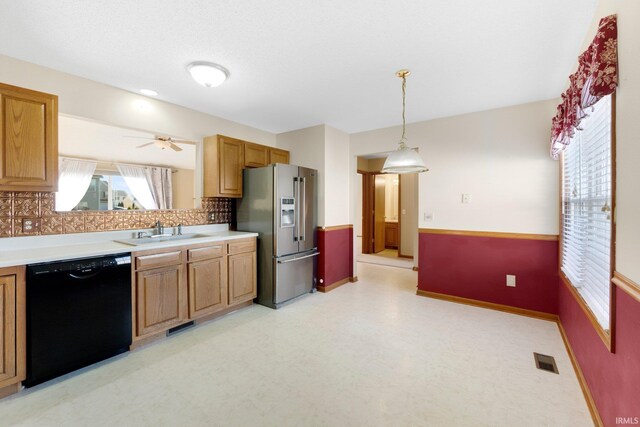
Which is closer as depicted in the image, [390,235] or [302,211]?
[302,211]

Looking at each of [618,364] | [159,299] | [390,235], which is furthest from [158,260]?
[390,235]

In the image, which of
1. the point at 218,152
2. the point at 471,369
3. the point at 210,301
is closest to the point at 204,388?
the point at 210,301

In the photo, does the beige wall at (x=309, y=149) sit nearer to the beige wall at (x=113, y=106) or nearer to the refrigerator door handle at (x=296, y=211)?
the refrigerator door handle at (x=296, y=211)

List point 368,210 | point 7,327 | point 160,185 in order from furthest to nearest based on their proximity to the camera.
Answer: point 368,210 → point 160,185 → point 7,327

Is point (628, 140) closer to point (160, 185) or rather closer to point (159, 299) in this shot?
point (159, 299)

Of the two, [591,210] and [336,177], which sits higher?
[336,177]

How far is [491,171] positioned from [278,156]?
2.92m

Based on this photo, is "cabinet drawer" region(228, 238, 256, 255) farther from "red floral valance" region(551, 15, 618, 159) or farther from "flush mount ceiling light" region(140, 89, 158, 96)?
"red floral valance" region(551, 15, 618, 159)

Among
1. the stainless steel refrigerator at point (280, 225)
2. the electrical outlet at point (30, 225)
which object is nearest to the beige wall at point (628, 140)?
the stainless steel refrigerator at point (280, 225)

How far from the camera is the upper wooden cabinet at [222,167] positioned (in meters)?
3.40

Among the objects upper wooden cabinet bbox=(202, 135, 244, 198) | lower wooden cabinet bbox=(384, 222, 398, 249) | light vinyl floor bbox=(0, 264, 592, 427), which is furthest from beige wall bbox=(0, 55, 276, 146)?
lower wooden cabinet bbox=(384, 222, 398, 249)

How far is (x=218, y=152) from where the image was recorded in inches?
133

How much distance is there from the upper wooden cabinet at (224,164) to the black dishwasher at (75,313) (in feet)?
4.50

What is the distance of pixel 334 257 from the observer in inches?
167
